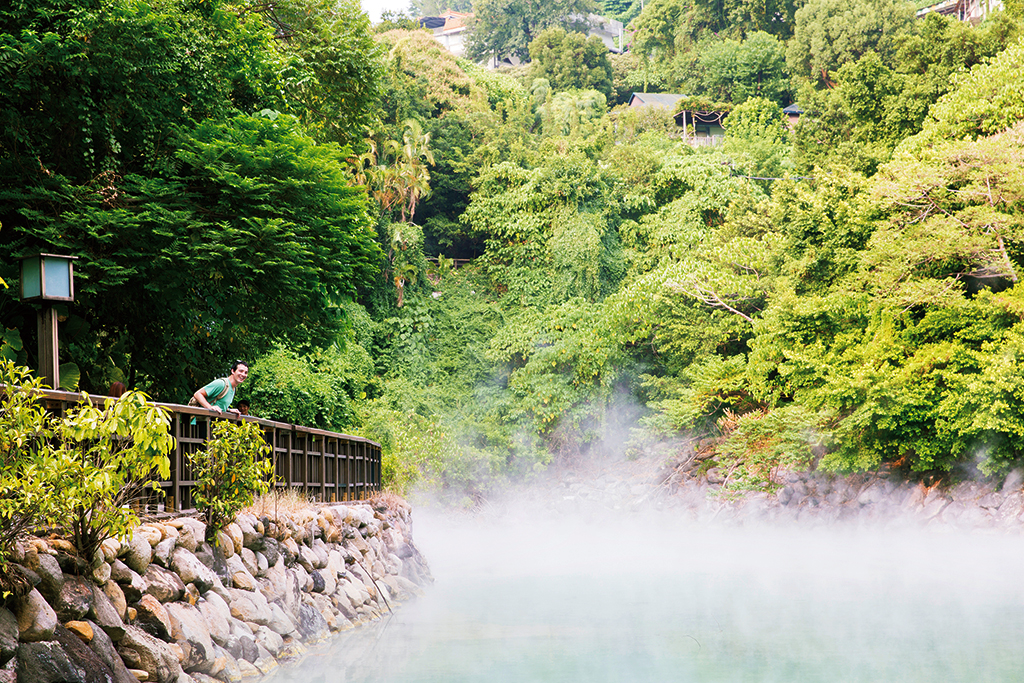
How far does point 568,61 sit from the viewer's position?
46.9m

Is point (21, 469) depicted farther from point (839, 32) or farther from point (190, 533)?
point (839, 32)

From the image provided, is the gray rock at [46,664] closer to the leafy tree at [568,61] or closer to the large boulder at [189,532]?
the large boulder at [189,532]

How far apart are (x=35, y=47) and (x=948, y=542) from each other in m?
18.7

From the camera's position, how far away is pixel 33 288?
23.9ft

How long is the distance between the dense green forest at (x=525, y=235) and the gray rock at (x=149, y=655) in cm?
554

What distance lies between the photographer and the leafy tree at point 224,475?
316 inches

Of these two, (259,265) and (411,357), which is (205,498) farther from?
(411,357)

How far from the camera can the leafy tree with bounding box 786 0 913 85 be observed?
1593 inches

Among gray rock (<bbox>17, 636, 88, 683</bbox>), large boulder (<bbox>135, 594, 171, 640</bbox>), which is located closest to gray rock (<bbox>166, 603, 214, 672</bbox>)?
large boulder (<bbox>135, 594, 171, 640</bbox>)

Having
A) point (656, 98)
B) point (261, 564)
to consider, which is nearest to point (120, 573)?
point (261, 564)

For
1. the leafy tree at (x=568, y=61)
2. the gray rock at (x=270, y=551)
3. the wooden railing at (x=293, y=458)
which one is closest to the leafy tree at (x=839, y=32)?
the leafy tree at (x=568, y=61)

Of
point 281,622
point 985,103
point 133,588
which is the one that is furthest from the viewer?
point 985,103

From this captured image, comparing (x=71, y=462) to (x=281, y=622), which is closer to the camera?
(x=71, y=462)

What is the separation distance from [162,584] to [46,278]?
243 centimetres
